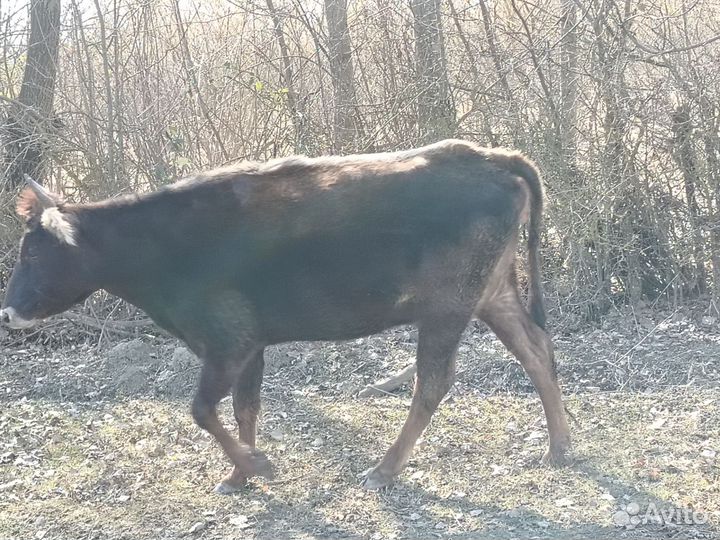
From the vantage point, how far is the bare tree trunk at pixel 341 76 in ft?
32.5

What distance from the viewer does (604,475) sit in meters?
5.62

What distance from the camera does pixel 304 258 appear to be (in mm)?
5688

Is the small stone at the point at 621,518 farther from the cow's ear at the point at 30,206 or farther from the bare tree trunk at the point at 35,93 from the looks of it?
the bare tree trunk at the point at 35,93

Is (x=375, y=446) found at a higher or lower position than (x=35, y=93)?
lower

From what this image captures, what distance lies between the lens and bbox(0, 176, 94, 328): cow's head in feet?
19.5

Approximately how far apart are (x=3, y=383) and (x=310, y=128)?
13.2 feet

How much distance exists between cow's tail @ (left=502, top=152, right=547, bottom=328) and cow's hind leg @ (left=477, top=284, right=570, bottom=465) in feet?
0.27

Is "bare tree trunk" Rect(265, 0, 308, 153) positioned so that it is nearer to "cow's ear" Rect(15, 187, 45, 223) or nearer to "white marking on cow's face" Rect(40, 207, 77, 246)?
"cow's ear" Rect(15, 187, 45, 223)

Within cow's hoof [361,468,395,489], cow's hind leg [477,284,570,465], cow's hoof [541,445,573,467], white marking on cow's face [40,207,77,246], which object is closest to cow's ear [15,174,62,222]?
white marking on cow's face [40,207,77,246]

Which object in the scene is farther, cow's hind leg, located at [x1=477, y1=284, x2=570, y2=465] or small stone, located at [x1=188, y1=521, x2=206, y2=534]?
cow's hind leg, located at [x1=477, y1=284, x2=570, y2=465]

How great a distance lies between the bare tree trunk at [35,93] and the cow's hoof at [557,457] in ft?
21.5

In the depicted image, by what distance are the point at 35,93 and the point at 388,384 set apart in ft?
17.7

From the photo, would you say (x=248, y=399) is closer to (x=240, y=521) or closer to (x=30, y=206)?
(x=240, y=521)

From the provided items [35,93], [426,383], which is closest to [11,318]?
[426,383]
